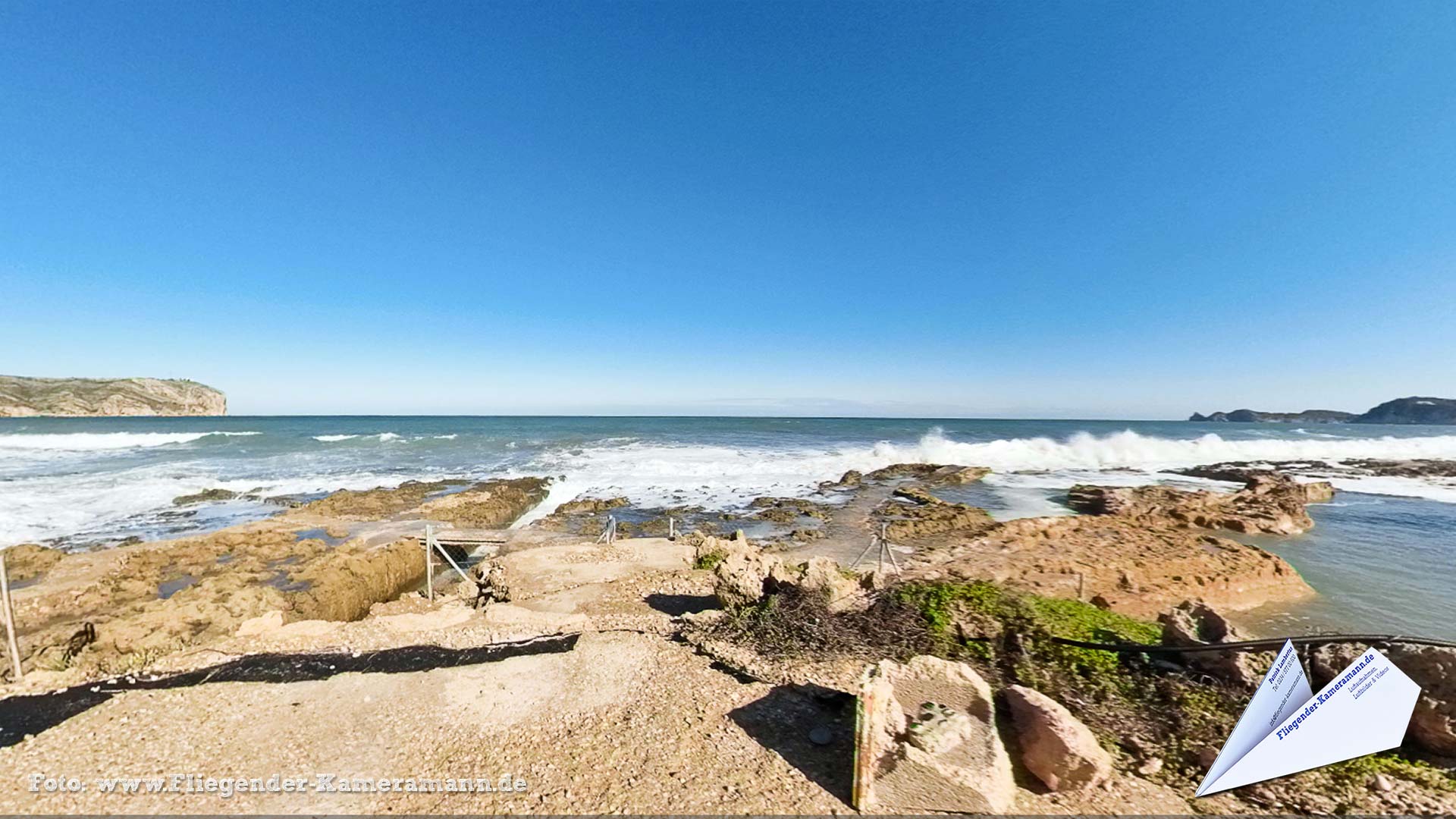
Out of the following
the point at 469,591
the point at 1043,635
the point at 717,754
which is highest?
the point at 1043,635


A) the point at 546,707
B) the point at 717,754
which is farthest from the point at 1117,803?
the point at 546,707

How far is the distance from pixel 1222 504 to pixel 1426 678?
18440mm

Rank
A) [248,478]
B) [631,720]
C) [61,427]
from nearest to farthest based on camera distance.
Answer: [631,720]
[248,478]
[61,427]

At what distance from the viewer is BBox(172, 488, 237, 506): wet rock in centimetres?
2100

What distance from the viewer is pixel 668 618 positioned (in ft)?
28.1

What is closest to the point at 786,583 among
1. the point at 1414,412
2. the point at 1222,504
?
the point at 1222,504

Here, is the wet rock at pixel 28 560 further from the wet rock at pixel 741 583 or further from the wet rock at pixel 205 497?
the wet rock at pixel 741 583

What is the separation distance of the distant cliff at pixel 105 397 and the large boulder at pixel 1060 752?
130249 mm

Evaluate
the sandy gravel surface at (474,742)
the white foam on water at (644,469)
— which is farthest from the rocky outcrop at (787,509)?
the sandy gravel surface at (474,742)

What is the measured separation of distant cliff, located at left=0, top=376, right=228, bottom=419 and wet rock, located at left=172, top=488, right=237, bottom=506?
99.0 meters

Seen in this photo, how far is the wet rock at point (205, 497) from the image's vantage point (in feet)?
68.9

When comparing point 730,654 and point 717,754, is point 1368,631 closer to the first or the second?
point 730,654

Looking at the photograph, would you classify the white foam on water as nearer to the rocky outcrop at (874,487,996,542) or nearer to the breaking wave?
the breaking wave

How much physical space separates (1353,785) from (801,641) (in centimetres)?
504
